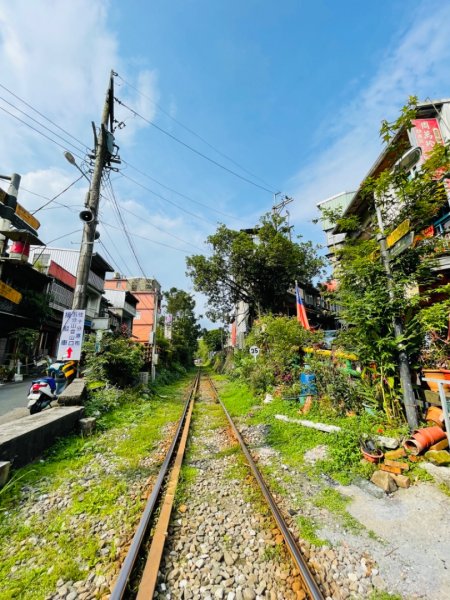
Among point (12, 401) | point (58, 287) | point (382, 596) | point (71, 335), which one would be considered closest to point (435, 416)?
point (382, 596)

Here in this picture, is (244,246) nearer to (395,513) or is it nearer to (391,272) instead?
(391,272)

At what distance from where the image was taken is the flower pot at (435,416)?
14.6 feet

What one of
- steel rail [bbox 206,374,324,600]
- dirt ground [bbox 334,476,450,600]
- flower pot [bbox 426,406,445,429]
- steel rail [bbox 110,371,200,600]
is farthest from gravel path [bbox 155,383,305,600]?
Answer: flower pot [bbox 426,406,445,429]

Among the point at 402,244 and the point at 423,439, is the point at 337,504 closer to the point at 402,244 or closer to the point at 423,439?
the point at 423,439

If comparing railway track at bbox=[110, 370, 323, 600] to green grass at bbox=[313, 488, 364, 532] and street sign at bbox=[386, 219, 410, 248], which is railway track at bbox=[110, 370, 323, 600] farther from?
street sign at bbox=[386, 219, 410, 248]

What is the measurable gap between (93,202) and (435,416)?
32.8 ft

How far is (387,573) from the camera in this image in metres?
2.50

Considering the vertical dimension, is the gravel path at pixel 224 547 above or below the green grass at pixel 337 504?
below

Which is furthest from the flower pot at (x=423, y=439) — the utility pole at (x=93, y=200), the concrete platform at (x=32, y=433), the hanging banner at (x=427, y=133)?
the hanging banner at (x=427, y=133)

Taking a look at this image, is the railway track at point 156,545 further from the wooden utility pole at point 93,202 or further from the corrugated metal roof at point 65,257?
the corrugated metal roof at point 65,257

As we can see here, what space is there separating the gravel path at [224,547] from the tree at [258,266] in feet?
56.0

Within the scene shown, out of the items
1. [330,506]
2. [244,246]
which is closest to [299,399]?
[330,506]

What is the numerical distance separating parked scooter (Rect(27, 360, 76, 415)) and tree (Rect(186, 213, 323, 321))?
590 inches

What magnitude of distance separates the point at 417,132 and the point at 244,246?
11.6 m
